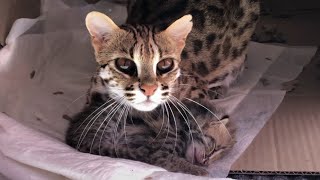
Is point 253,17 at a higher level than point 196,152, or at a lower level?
higher

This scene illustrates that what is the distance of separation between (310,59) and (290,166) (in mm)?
464

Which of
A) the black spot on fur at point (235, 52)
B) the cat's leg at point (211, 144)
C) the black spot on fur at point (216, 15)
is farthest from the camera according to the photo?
the black spot on fur at point (235, 52)

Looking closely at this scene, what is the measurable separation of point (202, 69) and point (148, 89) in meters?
0.40

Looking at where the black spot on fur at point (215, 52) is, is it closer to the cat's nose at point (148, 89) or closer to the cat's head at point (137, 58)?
the cat's head at point (137, 58)

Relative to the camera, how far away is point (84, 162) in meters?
1.00

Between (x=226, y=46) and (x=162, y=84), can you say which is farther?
(x=226, y=46)

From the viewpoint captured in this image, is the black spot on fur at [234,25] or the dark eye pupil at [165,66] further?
the black spot on fur at [234,25]

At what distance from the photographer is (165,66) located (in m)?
1.05

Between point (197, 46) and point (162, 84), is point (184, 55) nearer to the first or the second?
point (197, 46)

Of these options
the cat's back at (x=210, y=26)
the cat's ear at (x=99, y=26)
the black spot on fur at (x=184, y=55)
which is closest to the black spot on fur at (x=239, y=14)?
the cat's back at (x=210, y=26)

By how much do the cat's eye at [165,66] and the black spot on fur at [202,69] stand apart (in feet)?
0.93

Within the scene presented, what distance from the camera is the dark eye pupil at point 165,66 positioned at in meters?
1.04

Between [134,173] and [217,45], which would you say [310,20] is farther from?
[134,173]

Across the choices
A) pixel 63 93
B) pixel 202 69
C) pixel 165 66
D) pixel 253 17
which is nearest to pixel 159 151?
pixel 165 66
